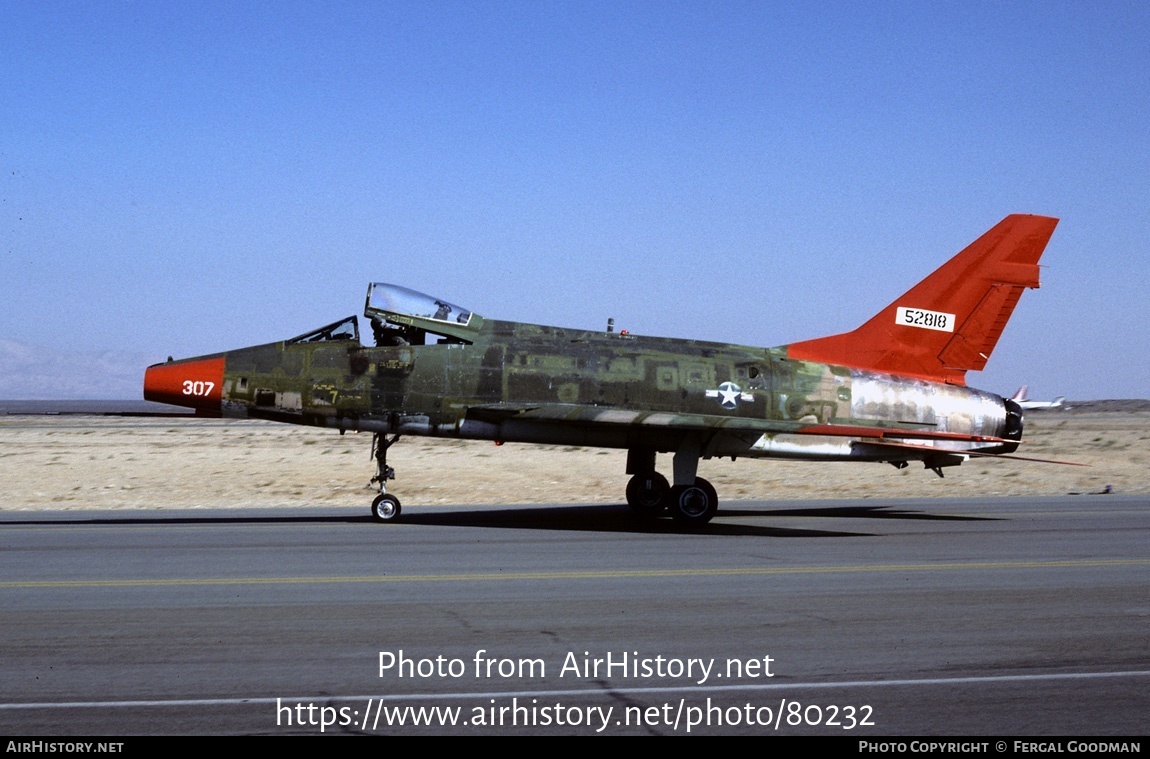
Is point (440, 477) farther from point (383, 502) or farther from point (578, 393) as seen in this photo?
point (578, 393)

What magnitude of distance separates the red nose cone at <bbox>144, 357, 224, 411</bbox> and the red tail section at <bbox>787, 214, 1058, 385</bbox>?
35.1 ft

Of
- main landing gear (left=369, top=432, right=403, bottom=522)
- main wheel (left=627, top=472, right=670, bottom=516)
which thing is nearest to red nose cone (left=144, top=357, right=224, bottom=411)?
main landing gear (left=369, top=432, right=403, bottom=522)

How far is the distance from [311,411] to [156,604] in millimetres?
8055

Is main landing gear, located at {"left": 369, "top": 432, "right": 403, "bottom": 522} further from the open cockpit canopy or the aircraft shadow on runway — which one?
the open cockpit canopy

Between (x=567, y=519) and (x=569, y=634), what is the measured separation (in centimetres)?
1055

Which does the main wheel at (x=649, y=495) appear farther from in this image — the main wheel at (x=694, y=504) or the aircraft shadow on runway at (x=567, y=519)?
the main wheel at (x=694, y=504)

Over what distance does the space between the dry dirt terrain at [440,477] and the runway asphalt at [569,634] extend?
8424 mm

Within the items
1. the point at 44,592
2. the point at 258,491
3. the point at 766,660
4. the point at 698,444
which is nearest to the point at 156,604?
the point at 44,592

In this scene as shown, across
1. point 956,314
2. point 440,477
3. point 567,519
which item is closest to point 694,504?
point 567,519

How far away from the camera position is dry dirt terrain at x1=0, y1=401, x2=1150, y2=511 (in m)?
25.1

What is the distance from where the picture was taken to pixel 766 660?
8.45 meters

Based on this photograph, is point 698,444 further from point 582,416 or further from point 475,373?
point 475,373

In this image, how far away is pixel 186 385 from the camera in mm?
18219

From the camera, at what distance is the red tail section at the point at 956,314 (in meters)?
21.3
